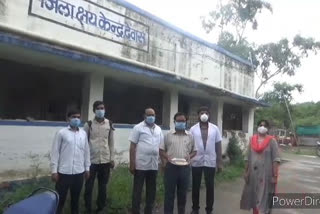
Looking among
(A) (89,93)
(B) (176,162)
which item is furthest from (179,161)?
(A) (89,93)

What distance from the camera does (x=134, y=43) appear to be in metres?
9.07

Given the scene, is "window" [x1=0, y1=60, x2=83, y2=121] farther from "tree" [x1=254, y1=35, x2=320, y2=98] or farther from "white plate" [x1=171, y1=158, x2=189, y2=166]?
"tree" [x1=254, y1=35, x2=320, y2=98]

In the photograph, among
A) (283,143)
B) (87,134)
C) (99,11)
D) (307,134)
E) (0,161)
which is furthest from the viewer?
(307,134)

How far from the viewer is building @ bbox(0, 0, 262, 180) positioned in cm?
636

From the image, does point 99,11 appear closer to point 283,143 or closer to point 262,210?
point 262,210

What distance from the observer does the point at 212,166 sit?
20.5 feet

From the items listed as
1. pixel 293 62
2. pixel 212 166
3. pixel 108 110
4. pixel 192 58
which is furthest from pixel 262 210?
pixel 293 62

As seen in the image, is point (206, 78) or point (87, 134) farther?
point (206, 78)

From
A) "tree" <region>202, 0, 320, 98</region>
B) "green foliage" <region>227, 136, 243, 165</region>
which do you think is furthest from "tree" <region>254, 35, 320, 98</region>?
"green foliage" <region>227, 136, 243, 165</region>

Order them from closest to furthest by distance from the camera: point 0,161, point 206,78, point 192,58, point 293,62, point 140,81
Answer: point 0,161
point 140,81
point 192,58
point 206,78
point 293,62

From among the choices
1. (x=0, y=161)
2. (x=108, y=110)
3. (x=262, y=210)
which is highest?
(x=108, y=110)

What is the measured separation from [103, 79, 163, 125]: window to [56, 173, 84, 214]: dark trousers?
424cm

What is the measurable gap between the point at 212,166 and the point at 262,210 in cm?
101

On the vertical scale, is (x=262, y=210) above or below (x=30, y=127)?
below
